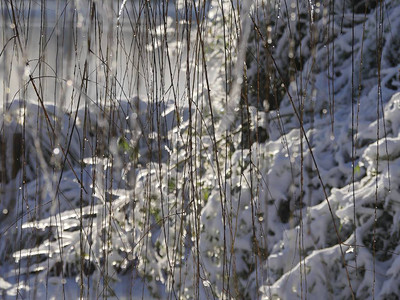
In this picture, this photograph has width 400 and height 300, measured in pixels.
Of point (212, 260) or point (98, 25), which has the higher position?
point (98, 25)

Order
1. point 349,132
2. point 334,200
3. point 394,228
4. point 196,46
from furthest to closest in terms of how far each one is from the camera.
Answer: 1. point 349,132
2. point 334,200
3. point 394,228
4. point 196,46

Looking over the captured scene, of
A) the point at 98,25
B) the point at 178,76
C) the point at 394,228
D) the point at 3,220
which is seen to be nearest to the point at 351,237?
the point at 394,228

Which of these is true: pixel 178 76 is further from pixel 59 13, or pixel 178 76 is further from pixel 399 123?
pixel 399 123

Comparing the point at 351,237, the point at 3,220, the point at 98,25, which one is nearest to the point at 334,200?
the point at 351,237

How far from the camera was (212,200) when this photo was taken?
8.65ft

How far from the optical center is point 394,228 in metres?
2.06

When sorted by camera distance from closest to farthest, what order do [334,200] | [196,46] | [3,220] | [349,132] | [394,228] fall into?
[196,46]
[394,228]
[334,200]
[349,132]
[3,220]

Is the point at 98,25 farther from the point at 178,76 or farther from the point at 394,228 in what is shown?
the point at 394,228

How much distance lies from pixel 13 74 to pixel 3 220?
3.42 m

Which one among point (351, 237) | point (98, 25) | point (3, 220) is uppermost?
point (98, 25)

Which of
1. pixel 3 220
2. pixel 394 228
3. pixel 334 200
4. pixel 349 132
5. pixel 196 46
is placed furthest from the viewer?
pixel 3 220

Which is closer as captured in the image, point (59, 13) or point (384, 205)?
point (59, 13)

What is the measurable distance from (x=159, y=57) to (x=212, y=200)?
5.16 ft

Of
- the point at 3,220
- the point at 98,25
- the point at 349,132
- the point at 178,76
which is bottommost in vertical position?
the point at 3,220
